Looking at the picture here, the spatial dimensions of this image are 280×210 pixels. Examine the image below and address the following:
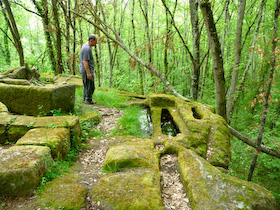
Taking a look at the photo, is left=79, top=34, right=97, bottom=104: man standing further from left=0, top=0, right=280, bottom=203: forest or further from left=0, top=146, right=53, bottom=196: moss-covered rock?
left=0, top=146, right=53, bottom=196: moss-covered rock

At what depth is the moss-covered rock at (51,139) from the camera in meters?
2.79

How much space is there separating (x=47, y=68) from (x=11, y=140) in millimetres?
9536

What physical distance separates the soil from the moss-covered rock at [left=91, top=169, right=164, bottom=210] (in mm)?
135

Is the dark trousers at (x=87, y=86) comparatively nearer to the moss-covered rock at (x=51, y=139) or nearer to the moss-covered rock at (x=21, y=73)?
the moss-covered rock at (x=21, y=73)

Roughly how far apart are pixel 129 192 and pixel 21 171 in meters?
1.38

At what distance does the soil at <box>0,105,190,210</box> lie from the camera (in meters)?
2.00

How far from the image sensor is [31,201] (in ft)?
6.56

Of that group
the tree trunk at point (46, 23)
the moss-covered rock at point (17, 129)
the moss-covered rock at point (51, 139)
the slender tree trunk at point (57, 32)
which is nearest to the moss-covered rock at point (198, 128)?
the moss-covered rock at point (51, 139)

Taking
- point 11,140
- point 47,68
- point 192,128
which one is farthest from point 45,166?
point 47,68

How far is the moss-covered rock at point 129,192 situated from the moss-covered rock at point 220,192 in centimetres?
48

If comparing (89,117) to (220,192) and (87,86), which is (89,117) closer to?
(87,86)

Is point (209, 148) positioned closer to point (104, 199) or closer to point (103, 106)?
point (104, 199)

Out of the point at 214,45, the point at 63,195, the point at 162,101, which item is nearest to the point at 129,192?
the point at 63,195

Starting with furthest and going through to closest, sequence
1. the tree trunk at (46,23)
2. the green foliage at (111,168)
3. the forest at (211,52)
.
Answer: the tree trunk at (46,23) → the forest at (211,52) → the green foliage at (111,168)
